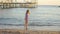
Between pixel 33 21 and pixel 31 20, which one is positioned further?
pixel 31 20

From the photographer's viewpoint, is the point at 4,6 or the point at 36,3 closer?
the point at 4,6

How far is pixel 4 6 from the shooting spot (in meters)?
20.0

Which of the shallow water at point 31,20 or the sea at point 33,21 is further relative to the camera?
the shallow water at point 31,20

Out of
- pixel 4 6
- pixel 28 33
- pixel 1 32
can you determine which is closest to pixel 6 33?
pixel 1 32

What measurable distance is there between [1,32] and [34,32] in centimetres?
131

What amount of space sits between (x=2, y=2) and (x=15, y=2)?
152 cm

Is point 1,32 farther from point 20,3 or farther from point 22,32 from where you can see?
point 20,3

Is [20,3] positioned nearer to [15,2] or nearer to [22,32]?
[15,2]

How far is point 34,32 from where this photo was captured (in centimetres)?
728

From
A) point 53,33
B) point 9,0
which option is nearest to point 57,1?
point 9,0

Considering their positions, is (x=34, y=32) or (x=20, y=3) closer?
(x=34, y=32)

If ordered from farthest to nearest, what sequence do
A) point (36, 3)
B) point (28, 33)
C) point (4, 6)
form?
point (36, 3) < point (4, 6) < point (28, 33)

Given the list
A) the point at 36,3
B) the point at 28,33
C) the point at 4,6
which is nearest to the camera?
the point at 28,33

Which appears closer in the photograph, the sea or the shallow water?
the sea
